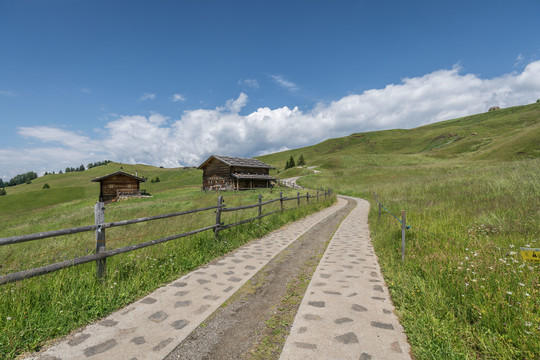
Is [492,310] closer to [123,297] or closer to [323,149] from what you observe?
[123,297]

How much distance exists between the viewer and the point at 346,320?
3.33 metres

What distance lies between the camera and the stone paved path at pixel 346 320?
269 centimetres

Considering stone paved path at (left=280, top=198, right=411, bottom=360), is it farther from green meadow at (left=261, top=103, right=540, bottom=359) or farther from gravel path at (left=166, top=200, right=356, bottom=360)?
gravel path at (left=166, top=200, right=356, bottom=360)

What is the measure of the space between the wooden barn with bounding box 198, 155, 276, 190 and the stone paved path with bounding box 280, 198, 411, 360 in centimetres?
3411

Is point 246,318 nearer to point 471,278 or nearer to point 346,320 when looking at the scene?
point 346,320

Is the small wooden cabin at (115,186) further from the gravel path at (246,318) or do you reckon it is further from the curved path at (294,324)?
the gravel path at (246,318)

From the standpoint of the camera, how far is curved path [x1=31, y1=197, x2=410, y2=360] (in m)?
2.71

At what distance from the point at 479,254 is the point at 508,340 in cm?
226

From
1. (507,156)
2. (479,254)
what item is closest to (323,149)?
(507,156)

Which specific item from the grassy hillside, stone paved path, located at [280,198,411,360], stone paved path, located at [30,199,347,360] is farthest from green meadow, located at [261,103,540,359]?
the grassy hillside

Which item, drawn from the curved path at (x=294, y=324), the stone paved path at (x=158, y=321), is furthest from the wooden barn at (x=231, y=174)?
the curved path at (x=294, y=324)

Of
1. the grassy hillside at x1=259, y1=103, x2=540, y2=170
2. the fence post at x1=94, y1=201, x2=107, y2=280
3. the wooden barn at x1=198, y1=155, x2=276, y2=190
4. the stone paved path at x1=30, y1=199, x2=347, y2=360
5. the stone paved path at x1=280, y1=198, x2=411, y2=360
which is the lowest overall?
the stone paved path at x1=280, y1=198, x2=411, y2=360

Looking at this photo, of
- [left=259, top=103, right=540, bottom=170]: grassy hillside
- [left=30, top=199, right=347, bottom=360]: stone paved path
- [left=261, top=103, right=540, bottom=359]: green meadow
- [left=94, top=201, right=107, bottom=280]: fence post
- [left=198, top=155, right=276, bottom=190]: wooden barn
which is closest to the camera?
[left=261, top=103, right=540, bottom=359]: green meadow

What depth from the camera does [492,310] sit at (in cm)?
294
